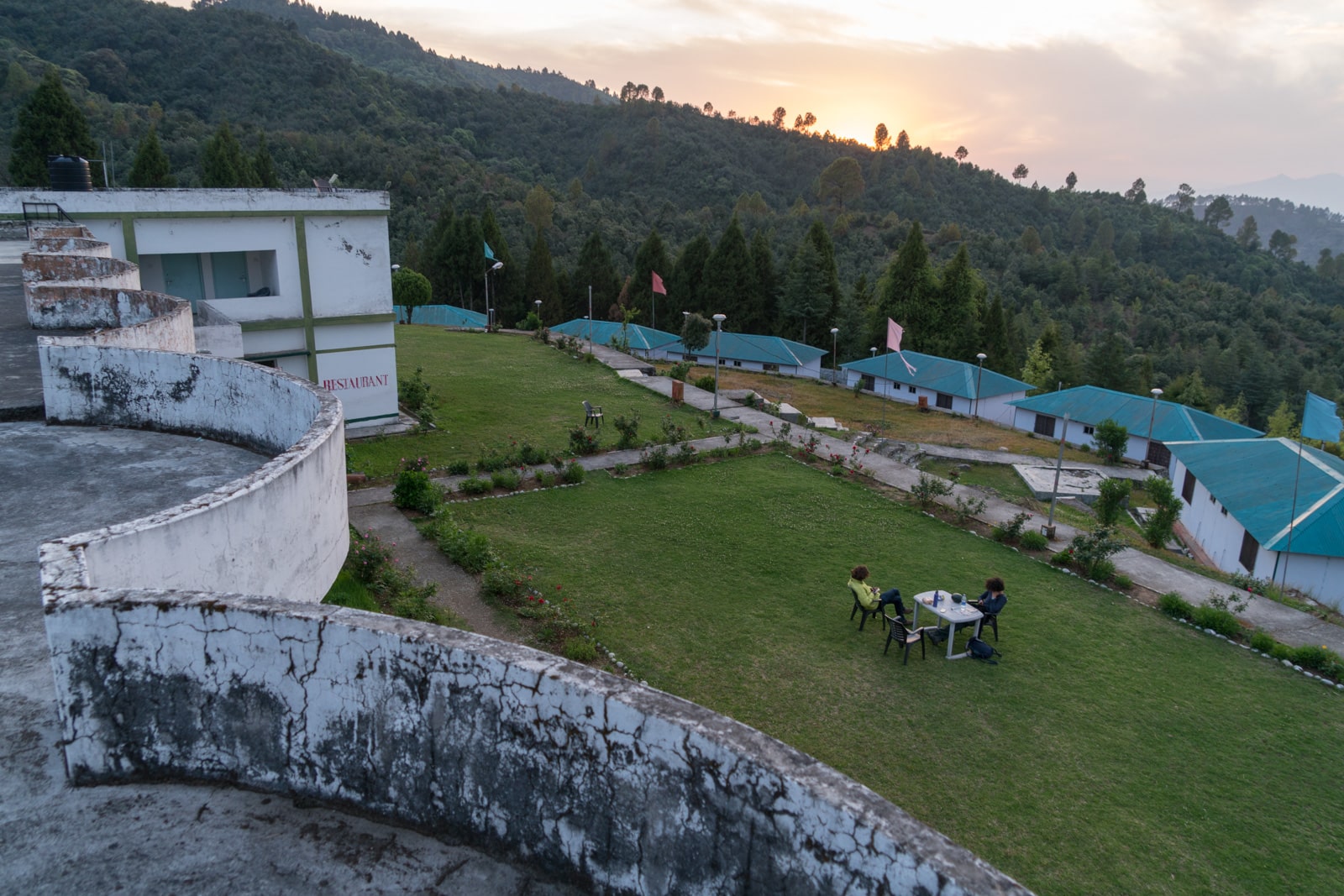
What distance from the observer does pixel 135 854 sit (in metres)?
3.51

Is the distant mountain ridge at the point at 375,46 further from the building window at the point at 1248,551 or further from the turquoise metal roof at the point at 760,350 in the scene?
the building window at the point at 1248,551

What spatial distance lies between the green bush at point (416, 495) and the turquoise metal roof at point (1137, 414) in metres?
20.7

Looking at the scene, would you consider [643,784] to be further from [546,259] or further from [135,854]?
[546,259]

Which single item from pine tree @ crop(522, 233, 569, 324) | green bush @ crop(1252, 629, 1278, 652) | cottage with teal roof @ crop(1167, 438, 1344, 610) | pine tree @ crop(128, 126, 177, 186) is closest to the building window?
cottage with teal roof @ crop(1167, 438, 1344, 610)

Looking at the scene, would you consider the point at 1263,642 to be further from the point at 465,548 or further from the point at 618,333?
the point at 618,333

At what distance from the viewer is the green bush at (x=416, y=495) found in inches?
559

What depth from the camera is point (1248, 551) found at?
16.6m

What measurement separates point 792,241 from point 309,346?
54.6 meters

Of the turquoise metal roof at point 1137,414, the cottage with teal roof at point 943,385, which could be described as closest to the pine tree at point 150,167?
the cottage with teal roof at point 943,385

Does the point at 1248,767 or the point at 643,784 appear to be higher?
the point at 643,784

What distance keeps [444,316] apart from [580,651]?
38938mm

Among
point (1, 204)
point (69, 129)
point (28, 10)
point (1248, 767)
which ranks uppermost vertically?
point (28, 10)

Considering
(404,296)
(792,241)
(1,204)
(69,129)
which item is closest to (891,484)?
(1,204)

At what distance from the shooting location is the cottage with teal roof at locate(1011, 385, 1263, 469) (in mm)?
28688
